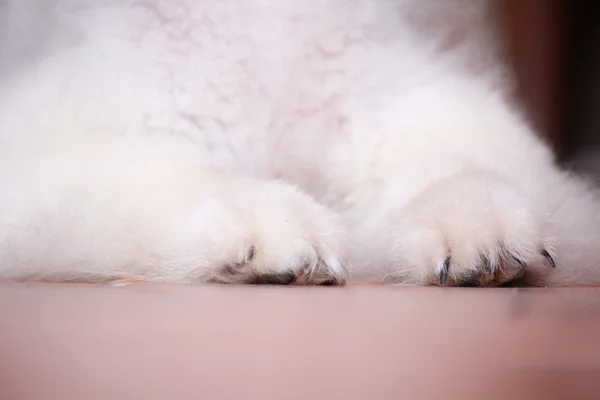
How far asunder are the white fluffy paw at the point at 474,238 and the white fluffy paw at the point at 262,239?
0.28 feet

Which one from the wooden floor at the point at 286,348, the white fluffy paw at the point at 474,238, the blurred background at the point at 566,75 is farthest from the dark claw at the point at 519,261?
the blurred background at the point at 566,75

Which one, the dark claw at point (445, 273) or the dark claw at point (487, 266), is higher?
the dark claw at point (487, 266)

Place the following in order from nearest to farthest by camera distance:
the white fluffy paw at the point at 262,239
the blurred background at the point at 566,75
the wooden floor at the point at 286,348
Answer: the wooden floor at the point at 286,348 < the white fluffy paw at the point at 262,239 < the blurred background at the point at 566,75

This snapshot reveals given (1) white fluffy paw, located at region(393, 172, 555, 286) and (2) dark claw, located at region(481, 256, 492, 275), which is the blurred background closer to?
(1) white fluffy paw, located at region(393, 172, 555, 286)

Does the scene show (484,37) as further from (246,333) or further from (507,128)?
(246,333)

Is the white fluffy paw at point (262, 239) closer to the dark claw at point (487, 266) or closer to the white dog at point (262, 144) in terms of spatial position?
the white dog at point (262, 144)

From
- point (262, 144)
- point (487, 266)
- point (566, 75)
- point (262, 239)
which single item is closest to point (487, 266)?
point (487, 266)

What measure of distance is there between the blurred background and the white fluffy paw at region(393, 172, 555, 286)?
89cm

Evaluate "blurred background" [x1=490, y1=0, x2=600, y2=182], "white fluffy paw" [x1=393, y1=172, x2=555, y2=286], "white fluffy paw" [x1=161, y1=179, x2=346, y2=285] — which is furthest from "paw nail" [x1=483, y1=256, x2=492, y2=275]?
"blurred background" [x1=490, y1=0, x2=600, y2=182]

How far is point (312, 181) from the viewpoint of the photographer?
1.10 m

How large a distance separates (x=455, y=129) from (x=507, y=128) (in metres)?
0.08

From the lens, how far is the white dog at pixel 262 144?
2.60ft

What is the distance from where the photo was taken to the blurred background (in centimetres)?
166

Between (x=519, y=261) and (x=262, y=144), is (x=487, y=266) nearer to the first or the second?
(x=519, y=261)
